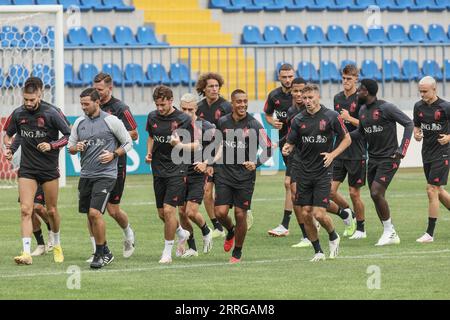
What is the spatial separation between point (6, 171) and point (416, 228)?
9.84 m

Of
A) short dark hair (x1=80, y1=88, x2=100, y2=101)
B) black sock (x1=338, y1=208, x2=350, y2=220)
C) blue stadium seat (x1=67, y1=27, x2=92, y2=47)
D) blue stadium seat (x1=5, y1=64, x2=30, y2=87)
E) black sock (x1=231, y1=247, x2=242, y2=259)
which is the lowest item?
black sock (x1=231, y1=247, x2=242, y2=259)

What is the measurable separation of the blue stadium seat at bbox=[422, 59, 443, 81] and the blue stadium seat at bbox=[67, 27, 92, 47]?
834 cm

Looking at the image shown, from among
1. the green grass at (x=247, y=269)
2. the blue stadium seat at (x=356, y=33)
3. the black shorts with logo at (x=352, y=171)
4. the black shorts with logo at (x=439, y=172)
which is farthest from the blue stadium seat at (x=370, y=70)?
the black shorts with logo at (x=439, y=172)

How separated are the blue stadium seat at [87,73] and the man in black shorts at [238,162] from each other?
1313 centimetres

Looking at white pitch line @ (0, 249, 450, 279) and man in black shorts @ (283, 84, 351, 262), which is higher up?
man in black shorts @ (283, 84, 351, 262)

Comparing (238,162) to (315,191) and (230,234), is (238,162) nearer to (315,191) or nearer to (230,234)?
(315,191)

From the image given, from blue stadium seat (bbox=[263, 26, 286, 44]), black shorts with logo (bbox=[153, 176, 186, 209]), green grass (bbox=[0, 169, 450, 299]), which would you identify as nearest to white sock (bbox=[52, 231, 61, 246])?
green grass (bbox=[0, 169, 450, 299])

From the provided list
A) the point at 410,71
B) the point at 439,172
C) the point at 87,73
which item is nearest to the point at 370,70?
the point at 410,71

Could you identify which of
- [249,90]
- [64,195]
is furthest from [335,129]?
[249,90]

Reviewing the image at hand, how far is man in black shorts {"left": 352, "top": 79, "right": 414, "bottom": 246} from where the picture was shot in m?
17.2

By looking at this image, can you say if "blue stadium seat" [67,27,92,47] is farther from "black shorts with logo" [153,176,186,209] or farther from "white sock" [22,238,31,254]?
"white sock" [22,238,31,254]

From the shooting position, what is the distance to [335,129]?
15055mm

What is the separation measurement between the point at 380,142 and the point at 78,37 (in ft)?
46.2

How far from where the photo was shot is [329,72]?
100 feet
